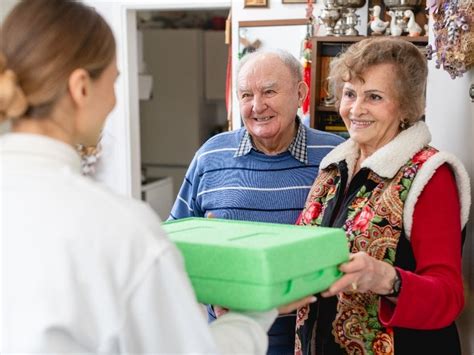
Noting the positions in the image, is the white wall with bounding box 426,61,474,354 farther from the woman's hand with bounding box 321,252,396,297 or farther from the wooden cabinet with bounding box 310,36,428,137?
the wooden cabinet with bounding box 310,36,428,137

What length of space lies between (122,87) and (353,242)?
337 centimetres

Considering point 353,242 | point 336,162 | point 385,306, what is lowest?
point 385,306

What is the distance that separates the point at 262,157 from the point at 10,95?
1.20 metres

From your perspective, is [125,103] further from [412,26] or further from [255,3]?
[412,26]

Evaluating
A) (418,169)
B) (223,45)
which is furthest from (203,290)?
(223,45)

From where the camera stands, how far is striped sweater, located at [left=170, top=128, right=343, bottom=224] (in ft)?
6.45

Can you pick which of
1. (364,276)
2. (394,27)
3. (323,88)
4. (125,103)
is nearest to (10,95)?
(364,276)

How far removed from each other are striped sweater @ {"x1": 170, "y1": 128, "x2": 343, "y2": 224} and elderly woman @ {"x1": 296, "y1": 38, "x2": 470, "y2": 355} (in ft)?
0.92

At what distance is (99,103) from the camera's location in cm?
100

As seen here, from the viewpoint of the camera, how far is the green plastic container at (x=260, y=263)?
1073 mm

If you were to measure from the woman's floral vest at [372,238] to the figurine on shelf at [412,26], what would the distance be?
210cm

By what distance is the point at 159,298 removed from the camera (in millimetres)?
915

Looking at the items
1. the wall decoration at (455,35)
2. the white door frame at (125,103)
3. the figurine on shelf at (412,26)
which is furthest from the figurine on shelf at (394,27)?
the wall decoration at (455,35)

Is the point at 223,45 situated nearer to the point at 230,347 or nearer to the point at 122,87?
the point at 122,87
